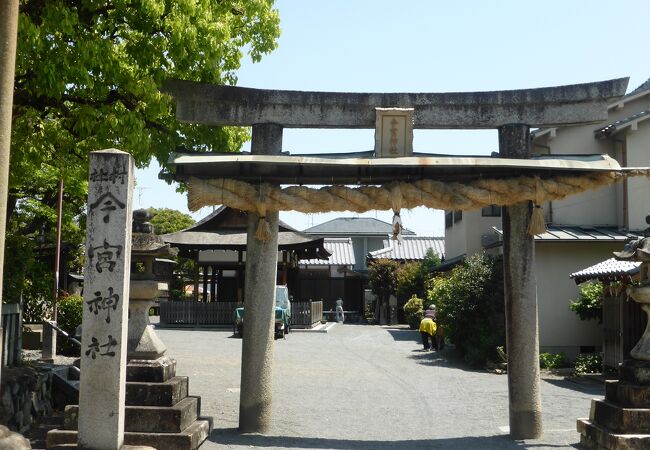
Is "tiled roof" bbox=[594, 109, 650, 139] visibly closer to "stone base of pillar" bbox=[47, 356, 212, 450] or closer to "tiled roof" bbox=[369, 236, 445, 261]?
"stone base of pillar" bbox=[47, 356, 212, 450]

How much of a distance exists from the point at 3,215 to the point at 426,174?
16.8 feet

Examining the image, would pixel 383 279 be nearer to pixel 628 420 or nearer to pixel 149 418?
pixel 628 420

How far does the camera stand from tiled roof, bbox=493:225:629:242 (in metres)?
18.1

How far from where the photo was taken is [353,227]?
174 ft

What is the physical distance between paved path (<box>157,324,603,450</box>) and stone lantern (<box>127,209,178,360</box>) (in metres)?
1.31

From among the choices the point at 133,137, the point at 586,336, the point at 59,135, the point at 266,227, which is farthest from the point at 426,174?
the point at 586,336

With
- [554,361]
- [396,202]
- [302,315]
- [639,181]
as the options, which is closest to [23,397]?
[396,202]

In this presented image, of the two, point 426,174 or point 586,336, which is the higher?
point 426,174

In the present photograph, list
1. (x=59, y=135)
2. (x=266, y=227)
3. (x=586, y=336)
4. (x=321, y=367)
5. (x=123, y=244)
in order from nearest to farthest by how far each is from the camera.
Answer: (x=123, y=244) → (x=266, y=227) → (x=59, y=135) → (x=321, y=367) → (x=586, y=336)

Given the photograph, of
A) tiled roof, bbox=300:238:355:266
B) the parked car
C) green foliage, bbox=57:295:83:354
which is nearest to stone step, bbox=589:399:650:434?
green foliage, bbox=57:295:83:354

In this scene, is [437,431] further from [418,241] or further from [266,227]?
[418,241]

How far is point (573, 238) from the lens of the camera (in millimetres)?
18109

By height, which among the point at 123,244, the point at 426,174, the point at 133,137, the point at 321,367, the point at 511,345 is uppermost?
the point at 133,137

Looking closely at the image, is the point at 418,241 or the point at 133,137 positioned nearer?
the point at 133,137
